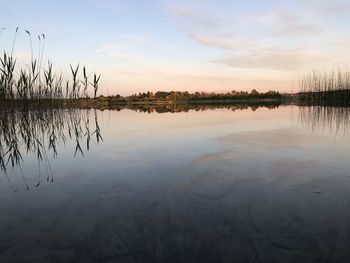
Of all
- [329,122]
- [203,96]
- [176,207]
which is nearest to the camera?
[176,207]

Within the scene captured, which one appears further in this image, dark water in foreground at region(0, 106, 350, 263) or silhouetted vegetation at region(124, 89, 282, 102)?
silhouetted vegetation at region(124, 89, 282, 102)

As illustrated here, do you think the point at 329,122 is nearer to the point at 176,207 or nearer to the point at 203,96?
the point at 176,207

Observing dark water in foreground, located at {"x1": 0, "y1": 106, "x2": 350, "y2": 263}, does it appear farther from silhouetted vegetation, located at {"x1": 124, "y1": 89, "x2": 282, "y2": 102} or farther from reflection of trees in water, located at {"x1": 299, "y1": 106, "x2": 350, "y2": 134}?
silhouetted vegetation, located at {"x1": 124, "y1": 89, "x2": 282, "y2": 102}

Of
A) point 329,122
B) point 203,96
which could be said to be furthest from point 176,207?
point 203,96

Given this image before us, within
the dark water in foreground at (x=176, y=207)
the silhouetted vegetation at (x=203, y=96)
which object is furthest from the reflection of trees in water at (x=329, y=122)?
the silhouetted vegetation at (x=203, y=96)

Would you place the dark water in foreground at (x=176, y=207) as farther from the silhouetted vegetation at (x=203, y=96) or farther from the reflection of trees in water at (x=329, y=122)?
the silhouetted vegetation at (x=203, y=96)

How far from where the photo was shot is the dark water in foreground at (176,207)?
4.95 feet

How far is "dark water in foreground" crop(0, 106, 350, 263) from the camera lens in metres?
1.51

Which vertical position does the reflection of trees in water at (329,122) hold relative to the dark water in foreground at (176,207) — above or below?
above

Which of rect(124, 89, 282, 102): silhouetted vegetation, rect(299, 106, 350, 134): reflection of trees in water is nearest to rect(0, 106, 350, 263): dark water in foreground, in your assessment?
rect(299, 106, 350, 134): reflection of trees in water

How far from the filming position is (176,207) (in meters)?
2.14

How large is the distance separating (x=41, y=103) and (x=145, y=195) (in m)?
11.3

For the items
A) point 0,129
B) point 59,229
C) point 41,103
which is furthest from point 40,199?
point 41,103

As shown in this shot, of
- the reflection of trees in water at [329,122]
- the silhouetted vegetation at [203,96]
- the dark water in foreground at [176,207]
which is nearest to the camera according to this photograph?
the dark water in foreground at [176,207]
